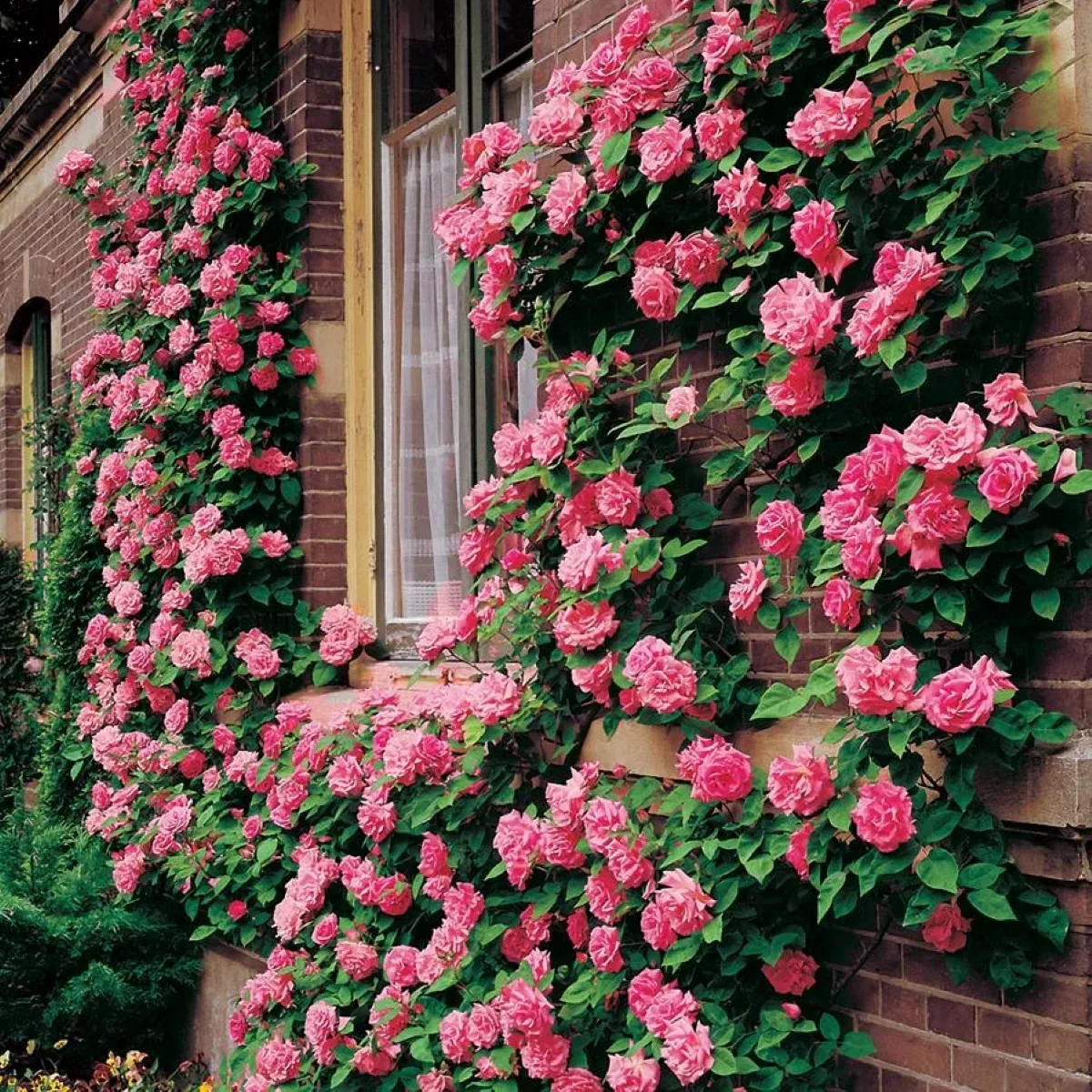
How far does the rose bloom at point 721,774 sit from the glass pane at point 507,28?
2.50 m

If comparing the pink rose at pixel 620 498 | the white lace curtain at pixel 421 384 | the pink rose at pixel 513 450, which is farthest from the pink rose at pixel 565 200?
the white lace curtain at pixel 421 384

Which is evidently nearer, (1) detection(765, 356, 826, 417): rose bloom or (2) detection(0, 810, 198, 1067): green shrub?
(1) detection(765, 356, 826, 417): rose bloom

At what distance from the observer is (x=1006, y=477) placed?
265 cm

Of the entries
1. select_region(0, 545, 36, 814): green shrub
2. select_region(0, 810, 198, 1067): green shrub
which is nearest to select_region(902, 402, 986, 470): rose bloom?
select_region(0, 810, 198, 1067): green shrub

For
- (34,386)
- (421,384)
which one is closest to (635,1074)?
(421,384)

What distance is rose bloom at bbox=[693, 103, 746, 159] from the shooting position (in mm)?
3354

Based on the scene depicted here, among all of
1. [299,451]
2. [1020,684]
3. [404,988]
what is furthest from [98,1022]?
[1020,684]

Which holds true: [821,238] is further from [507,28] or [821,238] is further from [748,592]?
[507,28]

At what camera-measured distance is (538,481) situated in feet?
12.8

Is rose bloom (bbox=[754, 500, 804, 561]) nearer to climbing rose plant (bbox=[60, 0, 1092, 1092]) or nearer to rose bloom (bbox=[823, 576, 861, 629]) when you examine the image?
climbing rose plant (bbox=[60, 0, 1092, 1092])

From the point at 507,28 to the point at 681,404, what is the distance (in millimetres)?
1955

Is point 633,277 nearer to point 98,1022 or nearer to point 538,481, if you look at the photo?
point 538,481

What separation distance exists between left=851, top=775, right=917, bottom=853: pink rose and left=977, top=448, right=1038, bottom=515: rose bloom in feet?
1.84

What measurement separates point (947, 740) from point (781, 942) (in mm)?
659
